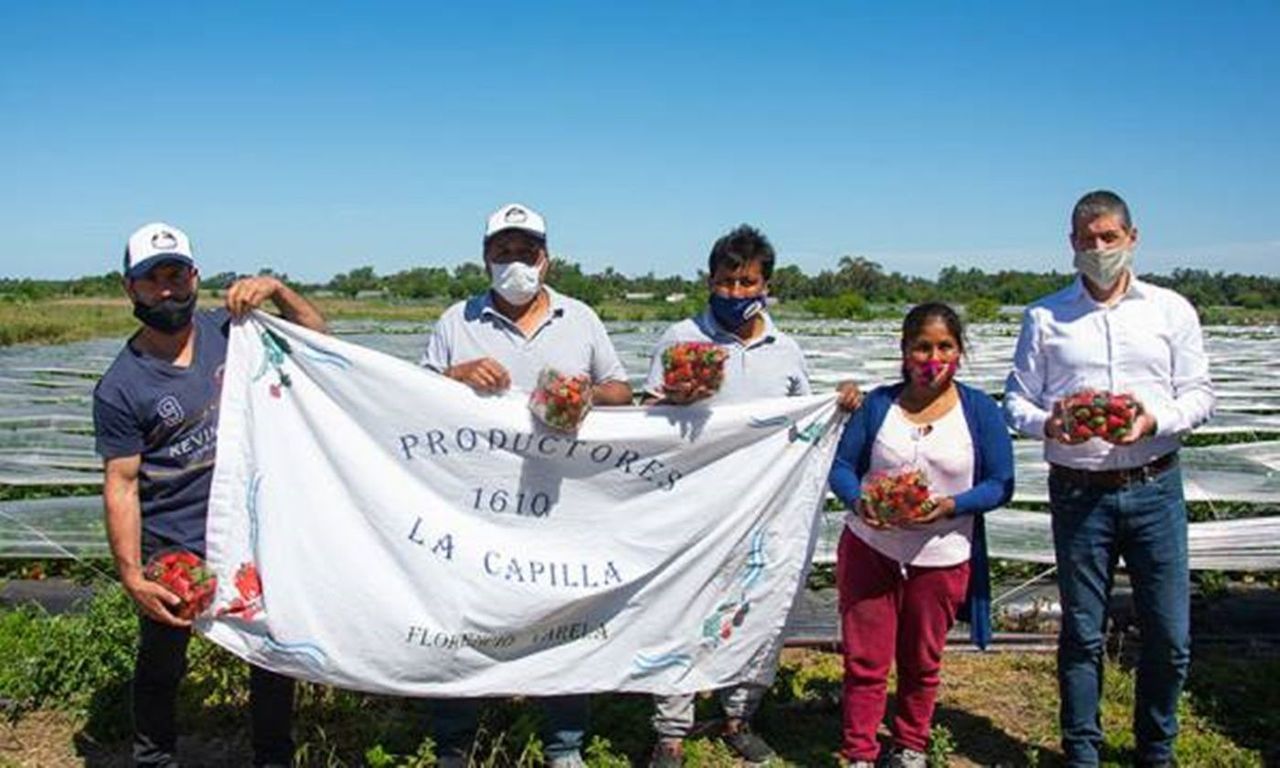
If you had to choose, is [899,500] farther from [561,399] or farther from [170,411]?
[170,411]

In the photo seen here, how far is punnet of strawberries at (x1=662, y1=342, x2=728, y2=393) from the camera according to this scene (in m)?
3.66

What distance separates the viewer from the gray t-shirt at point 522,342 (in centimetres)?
375

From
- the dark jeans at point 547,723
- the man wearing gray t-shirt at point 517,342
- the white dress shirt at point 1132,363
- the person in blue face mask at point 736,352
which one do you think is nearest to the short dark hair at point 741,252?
the person in blue face mask at point 736,352

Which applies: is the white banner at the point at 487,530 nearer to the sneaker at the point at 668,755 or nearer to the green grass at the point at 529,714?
the sneaker at the point at 668,755

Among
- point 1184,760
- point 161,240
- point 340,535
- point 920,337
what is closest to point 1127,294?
point 920,337

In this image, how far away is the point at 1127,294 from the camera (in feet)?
12.2

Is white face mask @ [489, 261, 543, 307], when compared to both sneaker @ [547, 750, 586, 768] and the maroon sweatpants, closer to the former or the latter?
the maroon sweatpants

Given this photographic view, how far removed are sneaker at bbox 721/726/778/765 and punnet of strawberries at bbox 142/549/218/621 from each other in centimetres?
222

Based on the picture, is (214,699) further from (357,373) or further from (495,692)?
(357,373)

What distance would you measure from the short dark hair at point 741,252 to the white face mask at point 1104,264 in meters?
1.15

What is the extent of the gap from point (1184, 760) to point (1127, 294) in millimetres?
2019

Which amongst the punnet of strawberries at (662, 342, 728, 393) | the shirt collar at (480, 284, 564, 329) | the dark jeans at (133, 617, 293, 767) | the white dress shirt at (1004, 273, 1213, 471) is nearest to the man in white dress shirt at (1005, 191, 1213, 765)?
the white dress shirt at (1004, 273, 1213, 471)

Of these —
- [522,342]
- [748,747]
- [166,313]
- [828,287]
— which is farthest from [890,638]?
[828,287]

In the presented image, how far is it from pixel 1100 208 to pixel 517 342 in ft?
7.34
